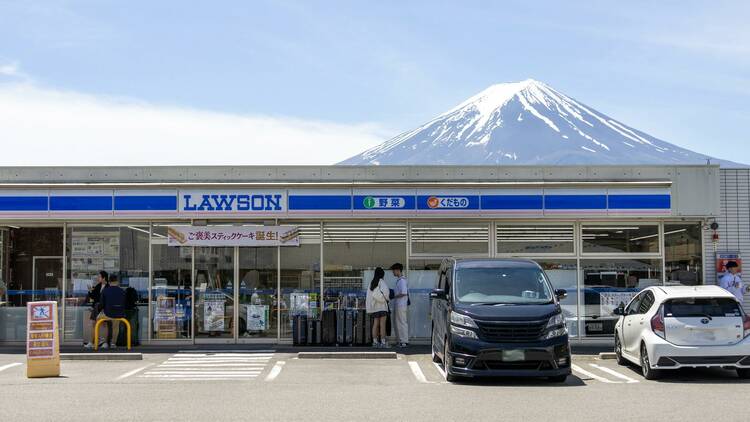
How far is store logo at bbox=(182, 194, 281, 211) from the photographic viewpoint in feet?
63.8

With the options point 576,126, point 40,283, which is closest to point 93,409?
point 40,283

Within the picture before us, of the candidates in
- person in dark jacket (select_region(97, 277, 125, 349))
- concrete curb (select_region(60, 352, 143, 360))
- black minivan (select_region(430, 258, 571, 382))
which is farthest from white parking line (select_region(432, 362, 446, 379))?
person in dark jacket (select_region(97, 277, 125, 349))

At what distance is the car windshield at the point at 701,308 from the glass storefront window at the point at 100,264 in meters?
11.4

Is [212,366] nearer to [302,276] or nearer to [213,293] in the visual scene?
[213,293]

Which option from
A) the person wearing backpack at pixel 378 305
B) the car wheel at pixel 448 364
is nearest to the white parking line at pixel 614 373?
the car wheel at pixel 448 364

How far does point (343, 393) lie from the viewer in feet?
39.1

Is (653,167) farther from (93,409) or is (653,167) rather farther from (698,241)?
(93,409)

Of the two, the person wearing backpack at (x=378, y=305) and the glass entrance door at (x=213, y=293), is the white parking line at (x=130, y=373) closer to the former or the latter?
the glass entrance door at (x=213, y=293)

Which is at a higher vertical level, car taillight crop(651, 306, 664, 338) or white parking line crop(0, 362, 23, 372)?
car taillight crop(651, 306, 664, 338)

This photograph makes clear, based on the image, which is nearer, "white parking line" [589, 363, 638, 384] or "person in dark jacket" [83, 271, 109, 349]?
"white parking line" [589, 363, 638, 384]

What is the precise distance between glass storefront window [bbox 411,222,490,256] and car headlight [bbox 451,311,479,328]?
6380 mm

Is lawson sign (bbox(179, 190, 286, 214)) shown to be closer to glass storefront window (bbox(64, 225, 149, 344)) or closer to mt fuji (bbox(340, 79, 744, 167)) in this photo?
glass storefront window (bbox(64, 225, 149, 344))

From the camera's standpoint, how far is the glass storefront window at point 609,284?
20.0 m

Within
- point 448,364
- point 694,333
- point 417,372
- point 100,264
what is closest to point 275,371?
point 417,372
